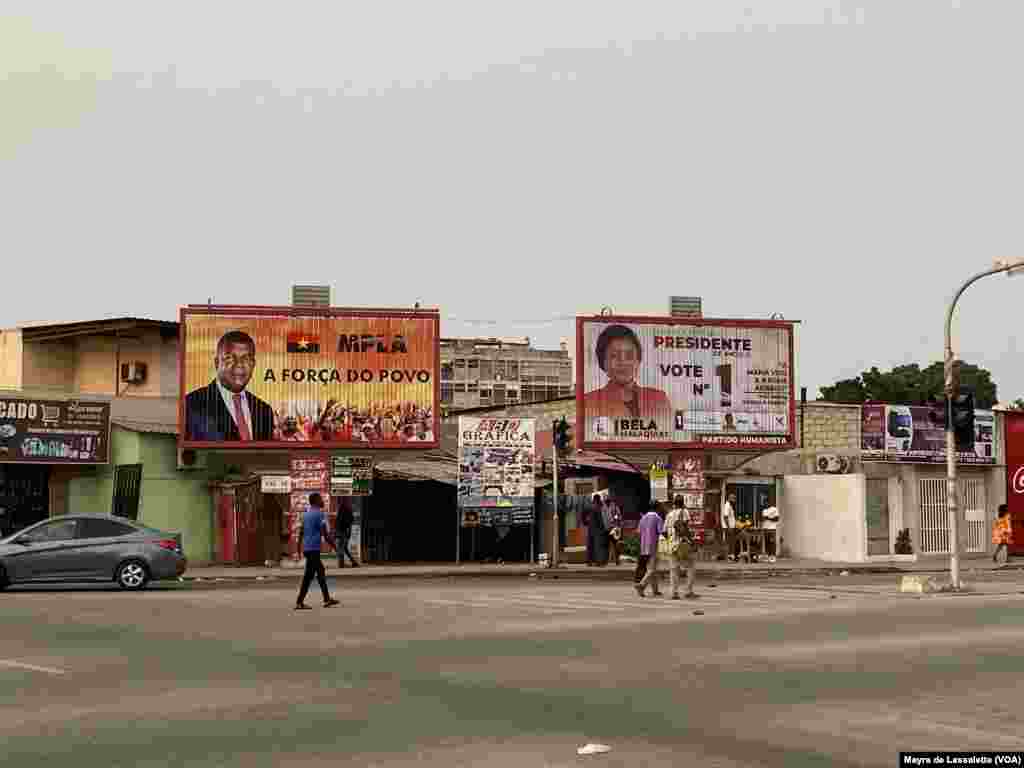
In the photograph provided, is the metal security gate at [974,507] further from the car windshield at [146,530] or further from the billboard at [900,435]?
the car windshield at [146,530]

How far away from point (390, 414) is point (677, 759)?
33.4 meters

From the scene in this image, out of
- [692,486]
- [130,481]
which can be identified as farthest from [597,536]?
[130,481]

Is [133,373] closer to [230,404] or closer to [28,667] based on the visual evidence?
[230,404]

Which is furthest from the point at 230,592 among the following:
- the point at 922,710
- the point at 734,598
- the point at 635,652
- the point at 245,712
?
the point at 922,710

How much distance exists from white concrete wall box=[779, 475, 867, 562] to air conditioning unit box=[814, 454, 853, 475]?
517mm

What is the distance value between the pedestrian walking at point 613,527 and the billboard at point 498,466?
2190 millimetres

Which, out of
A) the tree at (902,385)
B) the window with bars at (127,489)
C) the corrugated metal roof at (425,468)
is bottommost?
the window with bars at (127,489)

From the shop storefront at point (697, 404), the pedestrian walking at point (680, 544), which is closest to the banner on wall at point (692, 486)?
the shop storefront at point (697, 404)

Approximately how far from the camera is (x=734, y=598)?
2550 cm

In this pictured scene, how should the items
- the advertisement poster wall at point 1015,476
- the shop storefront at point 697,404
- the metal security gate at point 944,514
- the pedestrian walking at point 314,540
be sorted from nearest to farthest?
the pedestrian walking at point 314,540, the shop storefront at point 697,404, the metal security gate at point 944,514, the advertisement poster wall at point 1015,476

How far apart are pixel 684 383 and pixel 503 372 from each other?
113 m

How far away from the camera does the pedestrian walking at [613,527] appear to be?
135 ft

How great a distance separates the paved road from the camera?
10.0 meters

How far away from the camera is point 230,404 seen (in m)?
41.6
